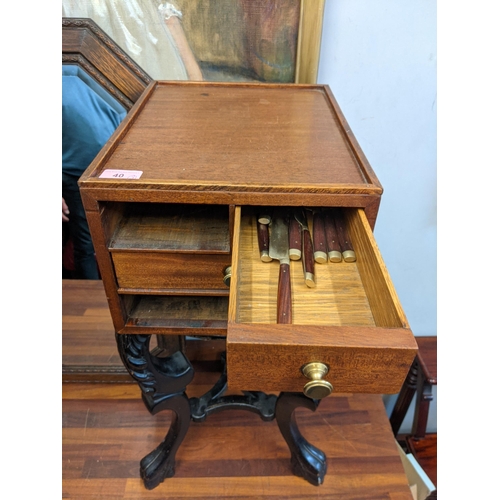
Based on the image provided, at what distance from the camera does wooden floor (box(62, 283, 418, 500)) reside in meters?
0.98

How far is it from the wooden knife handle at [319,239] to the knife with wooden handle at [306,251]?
0.4 inches

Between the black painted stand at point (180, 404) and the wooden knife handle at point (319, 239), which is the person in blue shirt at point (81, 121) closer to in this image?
the black painted stand at point (180, 404)

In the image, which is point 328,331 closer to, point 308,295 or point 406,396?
point 308,295

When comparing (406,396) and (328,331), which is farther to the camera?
(406,396)

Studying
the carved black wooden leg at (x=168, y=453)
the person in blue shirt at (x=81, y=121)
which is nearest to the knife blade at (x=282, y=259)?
the carved black wooden leg at (x=168, y=453)

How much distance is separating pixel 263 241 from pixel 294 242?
6 centimetres

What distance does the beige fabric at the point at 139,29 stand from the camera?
1104 mm

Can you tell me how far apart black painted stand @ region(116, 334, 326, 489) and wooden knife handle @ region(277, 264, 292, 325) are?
0.37m

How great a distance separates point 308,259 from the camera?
68cm

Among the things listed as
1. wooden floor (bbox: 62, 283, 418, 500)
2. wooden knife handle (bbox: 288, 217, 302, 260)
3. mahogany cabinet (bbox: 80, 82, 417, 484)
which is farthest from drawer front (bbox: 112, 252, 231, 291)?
wooden floor (bbox: 62, 283, 418, 500)

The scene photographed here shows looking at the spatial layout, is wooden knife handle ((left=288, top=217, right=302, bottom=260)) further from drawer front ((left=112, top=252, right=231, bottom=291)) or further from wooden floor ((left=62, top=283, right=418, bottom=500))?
wooden floor ((left=62, top=283, right=418, bottom=500))

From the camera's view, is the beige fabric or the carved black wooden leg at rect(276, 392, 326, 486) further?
the beige fabric

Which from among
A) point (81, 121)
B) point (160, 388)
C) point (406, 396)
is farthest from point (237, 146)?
point (406, 396)

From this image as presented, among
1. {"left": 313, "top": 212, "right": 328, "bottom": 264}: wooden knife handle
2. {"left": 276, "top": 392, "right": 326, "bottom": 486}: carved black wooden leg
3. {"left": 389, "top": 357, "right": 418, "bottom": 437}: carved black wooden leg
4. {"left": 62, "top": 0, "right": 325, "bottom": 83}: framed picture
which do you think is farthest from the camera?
{"left": 389, "top": 357, "right": 418, "bottom": 437}: carved black wooden leg
